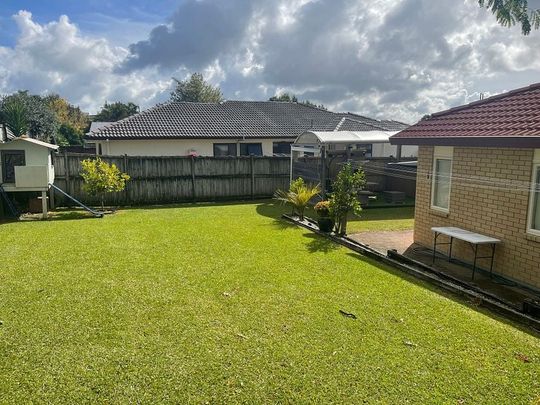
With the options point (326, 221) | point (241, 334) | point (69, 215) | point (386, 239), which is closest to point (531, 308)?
point (241, 334)

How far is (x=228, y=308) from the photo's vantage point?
5688 mm

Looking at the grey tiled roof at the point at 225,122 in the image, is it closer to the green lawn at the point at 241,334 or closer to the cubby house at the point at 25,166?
the cubby house at the point at 25,166

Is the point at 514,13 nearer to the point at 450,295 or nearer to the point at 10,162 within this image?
the point at 450,295

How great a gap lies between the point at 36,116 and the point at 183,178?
29132mm

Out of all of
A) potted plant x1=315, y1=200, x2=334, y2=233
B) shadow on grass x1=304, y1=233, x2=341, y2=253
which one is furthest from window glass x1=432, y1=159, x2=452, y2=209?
potted plant x1=315, y1=200, x2=334, y2=233

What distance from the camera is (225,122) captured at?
23.0 meters

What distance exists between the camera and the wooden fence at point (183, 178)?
14.9 m

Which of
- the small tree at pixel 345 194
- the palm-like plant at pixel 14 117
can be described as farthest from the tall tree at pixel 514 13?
the palm-like plant at pixel 14 117

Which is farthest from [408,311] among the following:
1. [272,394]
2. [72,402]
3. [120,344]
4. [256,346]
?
[72,402]

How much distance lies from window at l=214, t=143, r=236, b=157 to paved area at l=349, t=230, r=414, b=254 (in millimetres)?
12391

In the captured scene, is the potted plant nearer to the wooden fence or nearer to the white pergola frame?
the white pergola frame

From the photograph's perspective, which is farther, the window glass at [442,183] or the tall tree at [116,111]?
the tall tree at [116,111]

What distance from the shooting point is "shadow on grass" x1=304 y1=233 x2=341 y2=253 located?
8.98 m

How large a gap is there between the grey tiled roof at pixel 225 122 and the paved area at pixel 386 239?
39.6ft
